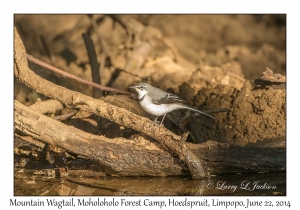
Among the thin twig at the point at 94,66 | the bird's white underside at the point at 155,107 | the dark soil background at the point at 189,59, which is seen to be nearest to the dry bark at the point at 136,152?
the bird's white underside at the point at 155,107

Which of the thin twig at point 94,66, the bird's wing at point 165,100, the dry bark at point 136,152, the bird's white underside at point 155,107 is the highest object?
the thin twig at point 94,66

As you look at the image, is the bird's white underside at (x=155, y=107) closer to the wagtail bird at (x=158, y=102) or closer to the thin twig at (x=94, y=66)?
the wagtail bird at (x=158, y=102)

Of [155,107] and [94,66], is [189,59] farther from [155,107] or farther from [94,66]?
[155,107]

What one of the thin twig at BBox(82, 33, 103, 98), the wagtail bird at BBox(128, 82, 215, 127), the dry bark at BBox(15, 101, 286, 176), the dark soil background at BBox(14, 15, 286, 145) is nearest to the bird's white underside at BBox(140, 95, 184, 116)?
the wagtail bird at BBox(128, 82, 215, 127)

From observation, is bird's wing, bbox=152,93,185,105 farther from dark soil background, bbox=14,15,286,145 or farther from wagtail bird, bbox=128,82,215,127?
dark soil background, bbox=14,15,286,145

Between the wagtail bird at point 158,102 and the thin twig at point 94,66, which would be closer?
the wagtail bird at point 158,102

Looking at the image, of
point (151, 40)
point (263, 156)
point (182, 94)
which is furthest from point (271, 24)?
point (263, 156)
